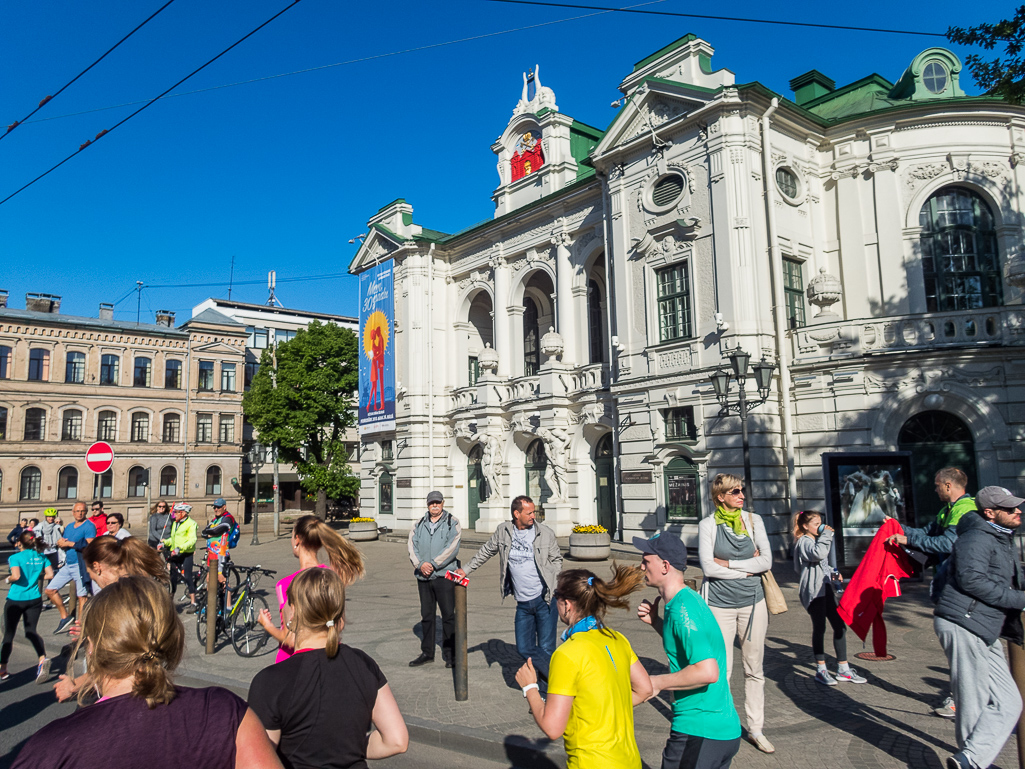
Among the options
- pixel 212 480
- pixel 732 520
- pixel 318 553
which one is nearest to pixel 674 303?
pixel 732 520

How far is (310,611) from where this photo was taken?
10.5 feet

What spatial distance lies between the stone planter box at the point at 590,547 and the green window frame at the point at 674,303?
6106 mm

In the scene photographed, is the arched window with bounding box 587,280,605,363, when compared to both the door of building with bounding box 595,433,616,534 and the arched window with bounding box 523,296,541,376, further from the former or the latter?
the door of building with bounding box 595,433,616,534

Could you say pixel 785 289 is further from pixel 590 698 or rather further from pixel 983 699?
pixel 590 698

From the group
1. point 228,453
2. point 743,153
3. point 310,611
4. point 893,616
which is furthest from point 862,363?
point 228,453

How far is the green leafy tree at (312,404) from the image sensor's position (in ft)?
120

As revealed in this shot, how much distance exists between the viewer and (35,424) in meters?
42.3

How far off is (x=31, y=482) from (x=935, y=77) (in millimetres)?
47115

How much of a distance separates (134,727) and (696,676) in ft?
8.59

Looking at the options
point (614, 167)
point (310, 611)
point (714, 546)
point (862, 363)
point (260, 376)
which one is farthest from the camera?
point (260, 376)

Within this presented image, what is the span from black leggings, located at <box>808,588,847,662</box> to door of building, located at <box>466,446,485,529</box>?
22543 mm

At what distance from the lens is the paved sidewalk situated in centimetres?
589

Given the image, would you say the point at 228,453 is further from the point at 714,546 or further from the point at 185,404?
the point at 714,546

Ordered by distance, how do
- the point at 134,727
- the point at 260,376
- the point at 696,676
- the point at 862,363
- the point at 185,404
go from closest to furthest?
1. the point at 134,727
2. the point at 696,676
3. the point at 862,363
4. the point at 260,376
5. the point at 185,404
